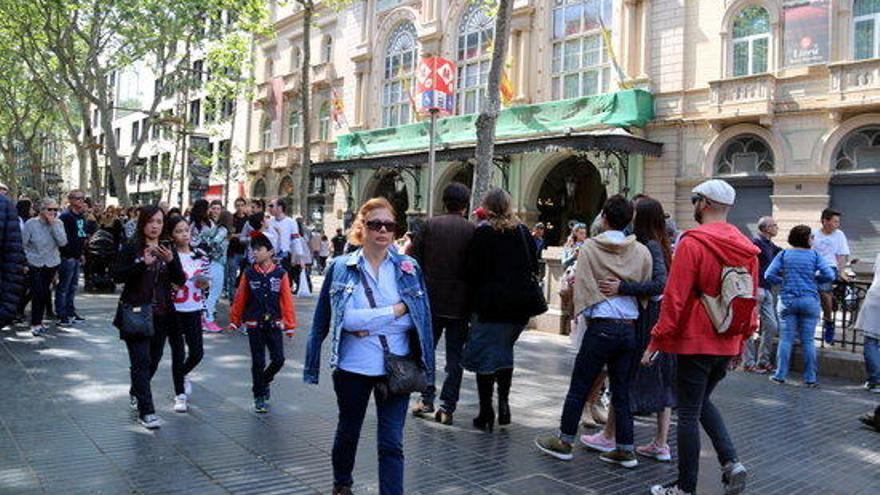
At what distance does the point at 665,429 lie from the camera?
Answer: 534cm

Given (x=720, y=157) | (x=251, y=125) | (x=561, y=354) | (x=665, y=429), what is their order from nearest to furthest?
(x=665, y=429) → (x=561, y=354) → (x=720, y=157) → (x=251, y=125)

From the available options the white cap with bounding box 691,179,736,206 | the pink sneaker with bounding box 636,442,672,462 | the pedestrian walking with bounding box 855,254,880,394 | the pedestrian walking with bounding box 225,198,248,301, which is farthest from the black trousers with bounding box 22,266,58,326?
the pedestrian walking with bounding box 855,254,880,394

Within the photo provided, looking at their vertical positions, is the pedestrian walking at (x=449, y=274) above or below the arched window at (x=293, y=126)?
below

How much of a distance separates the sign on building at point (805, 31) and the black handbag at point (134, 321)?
17.3 metres

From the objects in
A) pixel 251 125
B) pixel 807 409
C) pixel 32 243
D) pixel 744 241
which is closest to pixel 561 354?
pixel 807 409

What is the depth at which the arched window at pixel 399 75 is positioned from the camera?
2914cm

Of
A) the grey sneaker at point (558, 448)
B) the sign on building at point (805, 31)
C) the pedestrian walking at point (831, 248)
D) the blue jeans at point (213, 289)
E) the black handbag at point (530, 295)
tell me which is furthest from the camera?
the sign on building at point (805, 31)

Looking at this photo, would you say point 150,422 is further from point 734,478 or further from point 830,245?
→ point 830,245

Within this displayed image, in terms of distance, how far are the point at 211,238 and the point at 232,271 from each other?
2.86m

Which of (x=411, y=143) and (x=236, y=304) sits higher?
(x=411, y=143)

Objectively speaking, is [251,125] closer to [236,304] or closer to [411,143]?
[411,143]

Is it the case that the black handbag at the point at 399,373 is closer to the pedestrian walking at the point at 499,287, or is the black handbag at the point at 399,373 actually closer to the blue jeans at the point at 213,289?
the pedestrian walking at the point at 499,287

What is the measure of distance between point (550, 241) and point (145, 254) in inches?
856

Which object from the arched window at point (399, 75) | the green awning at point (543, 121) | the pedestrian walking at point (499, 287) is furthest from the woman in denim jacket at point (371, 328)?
the arched window at point (399, 75)
